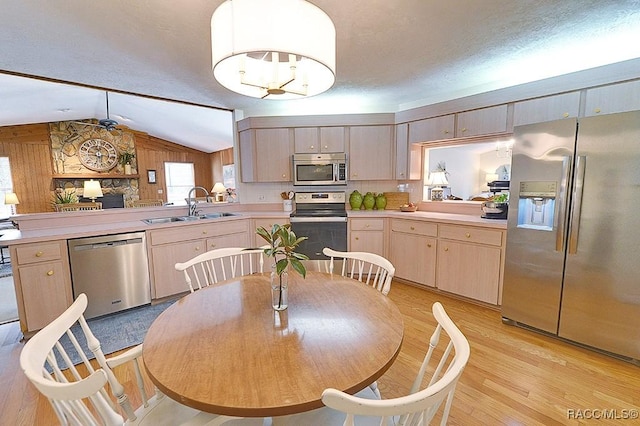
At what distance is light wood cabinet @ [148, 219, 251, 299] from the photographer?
2.85m

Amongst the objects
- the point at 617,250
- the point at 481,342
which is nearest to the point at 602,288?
the point at 617,250

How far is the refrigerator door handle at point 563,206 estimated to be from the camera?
2.10m

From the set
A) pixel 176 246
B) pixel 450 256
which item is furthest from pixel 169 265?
pixel 450 256

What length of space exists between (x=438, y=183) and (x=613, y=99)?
1753mm

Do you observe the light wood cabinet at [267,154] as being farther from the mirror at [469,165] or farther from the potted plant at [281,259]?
the potted plant at [281,259]

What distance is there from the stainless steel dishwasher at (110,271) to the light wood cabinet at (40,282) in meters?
0.07

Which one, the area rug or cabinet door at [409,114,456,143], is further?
cabinet door at [409,114,456,143]

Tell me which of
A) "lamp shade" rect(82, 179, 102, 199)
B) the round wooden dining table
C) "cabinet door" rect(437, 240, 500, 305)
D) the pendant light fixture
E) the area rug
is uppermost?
the pendant light fixture

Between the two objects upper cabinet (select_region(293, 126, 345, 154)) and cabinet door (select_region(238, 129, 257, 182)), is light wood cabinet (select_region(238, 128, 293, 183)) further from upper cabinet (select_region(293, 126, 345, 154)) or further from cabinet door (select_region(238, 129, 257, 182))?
upper cabinet (select_region(293, 126, 345, 154))

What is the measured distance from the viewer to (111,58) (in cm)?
230

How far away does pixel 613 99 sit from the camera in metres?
2.18

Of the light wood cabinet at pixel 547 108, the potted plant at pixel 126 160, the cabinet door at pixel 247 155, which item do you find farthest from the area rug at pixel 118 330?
the potted plant at pixel 126 160

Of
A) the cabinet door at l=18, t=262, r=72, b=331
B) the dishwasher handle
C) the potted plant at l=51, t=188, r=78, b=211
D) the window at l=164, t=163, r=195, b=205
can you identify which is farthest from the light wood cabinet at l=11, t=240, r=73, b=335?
the window at l=164, t=163, r=195, b=205

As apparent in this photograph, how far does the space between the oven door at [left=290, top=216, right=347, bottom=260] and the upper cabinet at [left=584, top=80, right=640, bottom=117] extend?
248 cm
